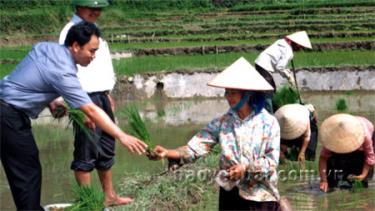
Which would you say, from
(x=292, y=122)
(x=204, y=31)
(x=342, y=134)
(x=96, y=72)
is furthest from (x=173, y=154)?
(x=204, y=31)

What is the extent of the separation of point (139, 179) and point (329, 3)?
26.7m

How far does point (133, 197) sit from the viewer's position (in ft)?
21.7

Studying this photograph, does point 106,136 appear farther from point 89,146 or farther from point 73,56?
point 73,56

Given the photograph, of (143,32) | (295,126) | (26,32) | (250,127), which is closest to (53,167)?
(295,126)

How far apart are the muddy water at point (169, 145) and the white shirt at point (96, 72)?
39.7 inches

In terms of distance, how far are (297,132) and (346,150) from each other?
4.89 ft

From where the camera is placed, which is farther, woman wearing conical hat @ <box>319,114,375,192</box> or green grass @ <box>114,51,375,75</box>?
green grass @ <box>114,51,375,75</box>

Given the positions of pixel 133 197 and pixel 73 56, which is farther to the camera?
pixel 133 197

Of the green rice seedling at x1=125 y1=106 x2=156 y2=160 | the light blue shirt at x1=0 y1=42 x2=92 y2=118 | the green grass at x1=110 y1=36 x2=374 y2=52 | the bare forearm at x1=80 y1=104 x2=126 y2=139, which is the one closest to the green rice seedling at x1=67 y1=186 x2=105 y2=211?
the green rice seedling at x1=125 y1=106 x2=156 y2=160

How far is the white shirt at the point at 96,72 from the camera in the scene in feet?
20.5

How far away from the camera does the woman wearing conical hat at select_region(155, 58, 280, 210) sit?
4.50 metres

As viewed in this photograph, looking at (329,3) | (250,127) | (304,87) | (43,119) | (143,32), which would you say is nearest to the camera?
(250,127)

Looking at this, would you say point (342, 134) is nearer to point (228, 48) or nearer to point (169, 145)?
point (169, 145)

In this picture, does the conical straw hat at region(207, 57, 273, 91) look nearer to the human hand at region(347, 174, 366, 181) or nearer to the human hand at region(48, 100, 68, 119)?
the human hand at region(48, 100, 68, 119)
